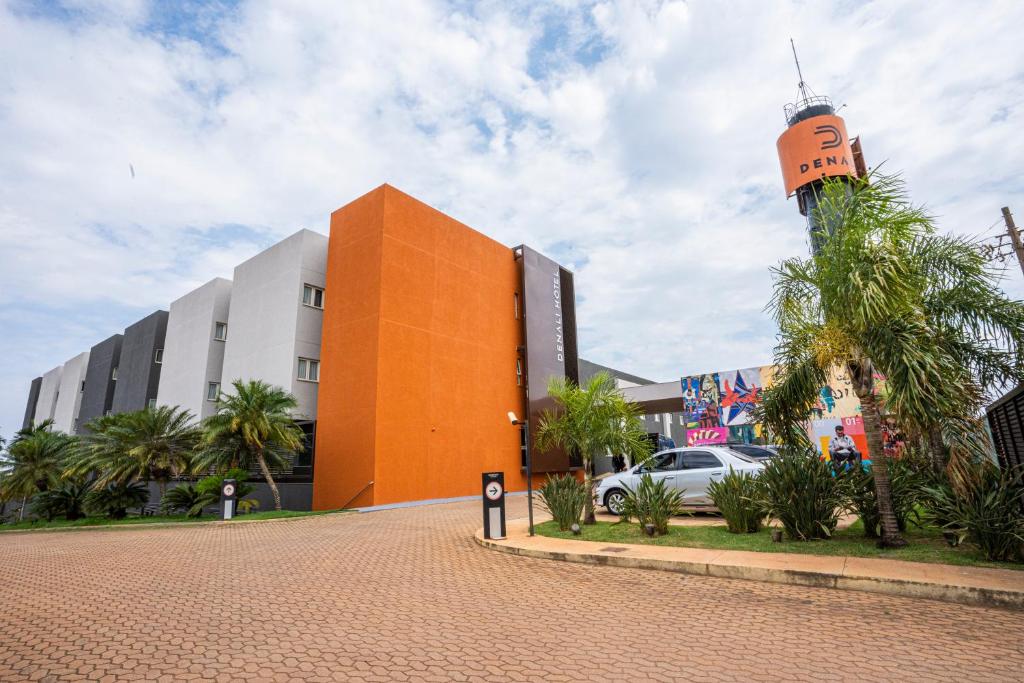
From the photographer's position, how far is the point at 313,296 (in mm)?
25094

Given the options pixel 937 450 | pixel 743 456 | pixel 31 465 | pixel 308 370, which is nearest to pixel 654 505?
pixel 743 456

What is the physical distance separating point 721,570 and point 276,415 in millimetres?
A: 16619

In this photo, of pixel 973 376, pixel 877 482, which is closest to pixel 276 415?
pixel 877 482

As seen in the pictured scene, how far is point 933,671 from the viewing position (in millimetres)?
3881

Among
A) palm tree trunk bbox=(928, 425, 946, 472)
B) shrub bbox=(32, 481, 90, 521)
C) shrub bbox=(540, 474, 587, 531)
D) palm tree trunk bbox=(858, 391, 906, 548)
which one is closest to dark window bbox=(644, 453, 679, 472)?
shrub bbox=(540, 474, 587, 531)

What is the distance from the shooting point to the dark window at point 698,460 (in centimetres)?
1260

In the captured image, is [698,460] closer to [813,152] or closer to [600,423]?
[600,423]

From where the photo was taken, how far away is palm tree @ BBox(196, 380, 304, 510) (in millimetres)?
18891

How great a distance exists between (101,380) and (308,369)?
2749cm

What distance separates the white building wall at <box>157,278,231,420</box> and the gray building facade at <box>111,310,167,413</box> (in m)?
2.99

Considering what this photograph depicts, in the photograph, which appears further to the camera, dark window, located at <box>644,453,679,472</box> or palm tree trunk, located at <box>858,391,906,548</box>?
dark window, located at <box>644,453,679,472</box>

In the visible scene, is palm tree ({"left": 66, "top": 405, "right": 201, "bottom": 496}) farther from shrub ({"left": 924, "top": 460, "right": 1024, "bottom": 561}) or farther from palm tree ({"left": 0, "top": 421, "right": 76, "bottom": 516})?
shrub ({"left": 924, "top": 460, "right": 1024, "bottom": 561})

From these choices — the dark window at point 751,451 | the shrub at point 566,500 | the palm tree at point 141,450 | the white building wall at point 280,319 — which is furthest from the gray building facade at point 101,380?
the dark window at point 751,451

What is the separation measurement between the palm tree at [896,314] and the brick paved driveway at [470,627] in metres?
2.83
